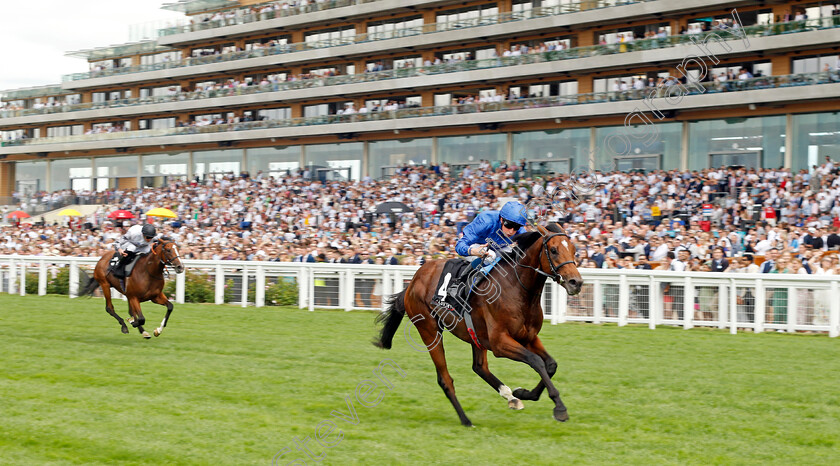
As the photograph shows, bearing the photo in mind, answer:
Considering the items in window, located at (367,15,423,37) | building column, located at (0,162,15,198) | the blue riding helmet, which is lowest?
the blue riding helmet

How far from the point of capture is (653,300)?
1205cm

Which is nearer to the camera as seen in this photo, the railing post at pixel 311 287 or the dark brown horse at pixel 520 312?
the dark brown horse at pixel 520 312

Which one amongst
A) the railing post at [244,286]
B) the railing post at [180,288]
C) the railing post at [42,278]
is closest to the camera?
the railing post at [244,286]

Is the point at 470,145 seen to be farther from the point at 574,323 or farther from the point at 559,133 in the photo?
the point at 574,323

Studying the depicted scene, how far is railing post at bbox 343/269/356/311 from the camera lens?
14953mm

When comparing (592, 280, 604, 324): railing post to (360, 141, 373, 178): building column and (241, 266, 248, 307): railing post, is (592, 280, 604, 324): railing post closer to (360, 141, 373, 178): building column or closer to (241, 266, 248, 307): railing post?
(241, 266, 248, 307): railing post

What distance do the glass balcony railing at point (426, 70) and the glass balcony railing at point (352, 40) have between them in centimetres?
158

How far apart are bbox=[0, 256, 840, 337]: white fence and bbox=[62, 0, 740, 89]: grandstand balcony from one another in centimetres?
1565

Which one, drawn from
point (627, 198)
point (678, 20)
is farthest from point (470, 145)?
point (627, 198)

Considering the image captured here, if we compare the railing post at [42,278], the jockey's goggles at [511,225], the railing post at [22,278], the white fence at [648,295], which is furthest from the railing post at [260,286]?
the jockey's goggles at [511,225]

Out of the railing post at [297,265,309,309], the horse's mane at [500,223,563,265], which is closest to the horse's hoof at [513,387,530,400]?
the horse's mane at [500,223,563,265]

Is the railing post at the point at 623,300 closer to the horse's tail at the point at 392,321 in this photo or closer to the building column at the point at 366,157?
the horse's tail at the point at 392,321

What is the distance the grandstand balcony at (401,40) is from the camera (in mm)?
26938

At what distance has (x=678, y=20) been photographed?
2617cm
